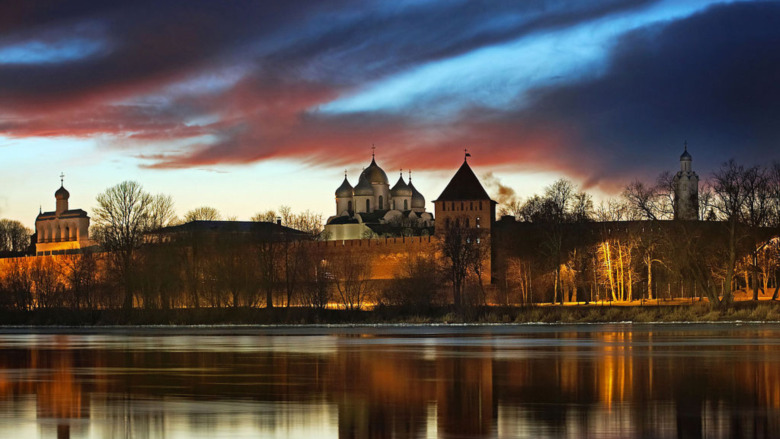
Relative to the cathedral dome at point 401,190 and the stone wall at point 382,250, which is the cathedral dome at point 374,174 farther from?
the stone wall at point 382,250

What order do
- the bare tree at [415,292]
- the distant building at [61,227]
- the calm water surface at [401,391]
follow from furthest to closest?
the distant building at [61,227] < the bare tree at [415,292] < the calm water surface at [401,391]

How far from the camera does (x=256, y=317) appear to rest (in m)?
51.1

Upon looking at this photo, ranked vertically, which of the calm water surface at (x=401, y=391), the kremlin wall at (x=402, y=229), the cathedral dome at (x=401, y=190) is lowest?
the calm water surface at (x=401, y=391)

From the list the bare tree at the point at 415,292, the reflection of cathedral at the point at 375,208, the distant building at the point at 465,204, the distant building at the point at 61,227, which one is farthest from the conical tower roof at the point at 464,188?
the distant building at the point at 61,227

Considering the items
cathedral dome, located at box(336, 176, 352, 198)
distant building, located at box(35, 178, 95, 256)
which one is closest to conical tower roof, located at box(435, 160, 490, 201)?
cathedral dome, located at box(336, 176, 352, 198)

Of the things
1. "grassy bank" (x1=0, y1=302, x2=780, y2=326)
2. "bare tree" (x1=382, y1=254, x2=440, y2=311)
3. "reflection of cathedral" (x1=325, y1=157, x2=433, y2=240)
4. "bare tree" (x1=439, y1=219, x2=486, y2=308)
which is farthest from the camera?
"reflection of cathedral" (x1=325, y1=157, x2=433, y2=240)

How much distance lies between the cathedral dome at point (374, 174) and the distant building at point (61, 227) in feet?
145

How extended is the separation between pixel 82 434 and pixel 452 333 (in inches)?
961

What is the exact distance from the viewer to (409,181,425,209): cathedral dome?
11269cm

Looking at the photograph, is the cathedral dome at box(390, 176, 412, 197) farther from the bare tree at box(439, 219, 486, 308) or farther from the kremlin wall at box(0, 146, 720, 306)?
the bare tree at box(439, 219, 486, 308)

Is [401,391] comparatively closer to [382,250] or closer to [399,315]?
[399,315]

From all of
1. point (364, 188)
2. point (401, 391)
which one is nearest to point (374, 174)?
point (364, 188)

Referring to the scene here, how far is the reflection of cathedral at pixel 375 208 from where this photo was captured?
105 metres

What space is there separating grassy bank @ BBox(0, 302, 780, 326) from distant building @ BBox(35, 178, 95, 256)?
3524 inches
